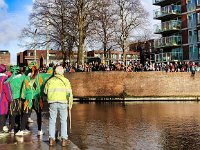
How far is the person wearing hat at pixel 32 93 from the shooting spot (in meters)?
12.9

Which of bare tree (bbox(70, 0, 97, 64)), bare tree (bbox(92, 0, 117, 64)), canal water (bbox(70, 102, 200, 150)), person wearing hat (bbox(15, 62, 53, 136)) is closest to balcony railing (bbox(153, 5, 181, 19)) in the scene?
bare tree (bbox(92, 0, 117, 64))

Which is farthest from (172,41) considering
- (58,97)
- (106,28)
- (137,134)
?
(58,97)

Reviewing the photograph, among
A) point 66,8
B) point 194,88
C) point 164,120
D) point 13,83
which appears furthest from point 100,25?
point 13,83

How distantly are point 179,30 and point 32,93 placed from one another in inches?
2014

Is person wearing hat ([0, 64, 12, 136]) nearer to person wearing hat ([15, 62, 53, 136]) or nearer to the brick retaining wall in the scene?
person wearing hat ([15, 62, 53, 136])

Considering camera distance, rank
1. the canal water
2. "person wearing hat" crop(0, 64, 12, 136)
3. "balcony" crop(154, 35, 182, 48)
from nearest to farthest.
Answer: "person wearing hat" crop(0, 64, 12, 136)
the canal water
"balcony" crop(154, 35, 182, 48)

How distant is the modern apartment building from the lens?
58.8 metres

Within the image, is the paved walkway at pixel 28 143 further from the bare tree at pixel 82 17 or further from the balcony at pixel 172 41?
the balcony at pixel 172 41

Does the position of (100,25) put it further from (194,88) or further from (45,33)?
(194,88)

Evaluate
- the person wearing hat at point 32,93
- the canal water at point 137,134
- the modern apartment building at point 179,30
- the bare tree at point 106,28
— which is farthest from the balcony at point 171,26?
the person wearing hat at point 32,93

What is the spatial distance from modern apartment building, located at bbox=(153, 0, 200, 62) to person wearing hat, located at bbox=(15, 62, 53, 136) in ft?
155

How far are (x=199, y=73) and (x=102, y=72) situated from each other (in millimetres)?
10319

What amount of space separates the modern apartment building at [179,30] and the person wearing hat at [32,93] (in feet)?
155

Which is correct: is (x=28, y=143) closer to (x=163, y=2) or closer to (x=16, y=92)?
(x=16, y=92)
